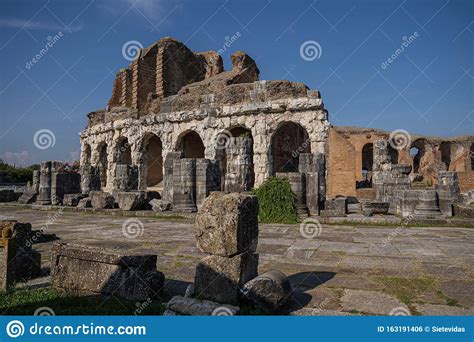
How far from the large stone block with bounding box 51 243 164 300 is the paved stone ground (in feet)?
1.40

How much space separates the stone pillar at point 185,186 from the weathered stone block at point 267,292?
8.67 meters

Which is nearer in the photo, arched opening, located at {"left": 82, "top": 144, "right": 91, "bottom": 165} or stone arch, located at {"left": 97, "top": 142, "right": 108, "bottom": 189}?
stone arch, located at {"left": 97, "top": 142, "right": 108, "bottom": 189}

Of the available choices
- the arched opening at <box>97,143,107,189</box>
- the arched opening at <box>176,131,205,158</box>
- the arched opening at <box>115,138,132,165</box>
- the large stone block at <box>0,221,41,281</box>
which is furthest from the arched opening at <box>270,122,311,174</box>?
the large stone block at <box>0,221,41,281</box>

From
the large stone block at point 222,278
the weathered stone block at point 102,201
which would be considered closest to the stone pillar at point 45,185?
the weathered stone block at point 102,201

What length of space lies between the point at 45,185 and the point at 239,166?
9.13 metres

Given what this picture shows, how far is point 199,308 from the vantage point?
10.0 feet

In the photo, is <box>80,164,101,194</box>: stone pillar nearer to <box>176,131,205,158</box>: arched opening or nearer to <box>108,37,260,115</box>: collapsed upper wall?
<box>176,131,205,158</box>: arched opening

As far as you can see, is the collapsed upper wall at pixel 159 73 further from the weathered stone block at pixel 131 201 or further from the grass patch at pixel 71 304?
the grass patch at pixel 71 304

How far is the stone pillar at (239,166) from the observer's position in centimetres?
1237

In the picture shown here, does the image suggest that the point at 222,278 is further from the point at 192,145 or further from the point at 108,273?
the point at 192,145

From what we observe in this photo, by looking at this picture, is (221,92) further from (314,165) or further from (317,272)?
(317,272)

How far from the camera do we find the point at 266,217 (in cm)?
1017

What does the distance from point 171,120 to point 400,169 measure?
39.3 ft

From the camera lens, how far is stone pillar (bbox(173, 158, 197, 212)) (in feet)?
39.3
